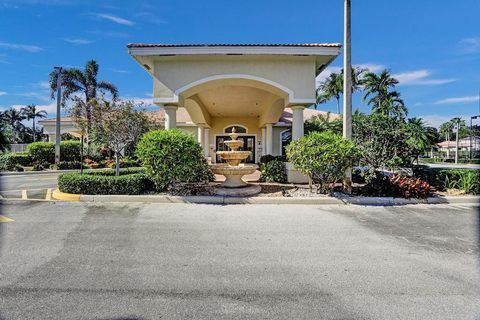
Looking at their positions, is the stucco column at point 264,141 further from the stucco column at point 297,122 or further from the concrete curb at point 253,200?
the concrete curb at point 253,200

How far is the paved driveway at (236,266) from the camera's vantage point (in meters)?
3.22

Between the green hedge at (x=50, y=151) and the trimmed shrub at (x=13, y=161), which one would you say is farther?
the green hedge at (x=50, y=151)

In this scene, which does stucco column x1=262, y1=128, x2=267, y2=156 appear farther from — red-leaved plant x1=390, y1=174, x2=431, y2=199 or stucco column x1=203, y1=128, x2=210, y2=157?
red-leaved plant x1=390, y1=174, x2=431, y2=199

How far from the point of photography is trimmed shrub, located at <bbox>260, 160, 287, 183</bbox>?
12422 mm

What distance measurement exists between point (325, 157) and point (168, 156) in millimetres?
4823

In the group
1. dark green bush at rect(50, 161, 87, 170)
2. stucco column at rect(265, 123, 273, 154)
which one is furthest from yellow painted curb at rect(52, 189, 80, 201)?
stucco column at rect(265, 123, 273, 154)

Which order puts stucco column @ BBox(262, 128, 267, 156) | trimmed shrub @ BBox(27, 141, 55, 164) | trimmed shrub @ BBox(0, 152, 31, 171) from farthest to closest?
stucco column @ BBox(262, 128, 267, 156) < trimmed shrub @ BBox(27, 141, 55, 164) < trimmed shrub @ BBox(0, 152, 31, 171)

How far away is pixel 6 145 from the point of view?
23766mm

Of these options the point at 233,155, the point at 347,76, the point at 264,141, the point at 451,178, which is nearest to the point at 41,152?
the point at 264,141

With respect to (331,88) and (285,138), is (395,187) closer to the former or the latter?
(285,138)

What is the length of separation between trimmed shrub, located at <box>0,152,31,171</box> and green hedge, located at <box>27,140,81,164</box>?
0.58 m

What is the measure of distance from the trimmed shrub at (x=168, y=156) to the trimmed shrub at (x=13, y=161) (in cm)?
1630

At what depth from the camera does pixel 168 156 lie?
9289mm

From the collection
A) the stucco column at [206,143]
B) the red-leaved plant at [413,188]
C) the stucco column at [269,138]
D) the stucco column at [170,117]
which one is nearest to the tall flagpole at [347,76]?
the red-leaved plant at [413,188]
